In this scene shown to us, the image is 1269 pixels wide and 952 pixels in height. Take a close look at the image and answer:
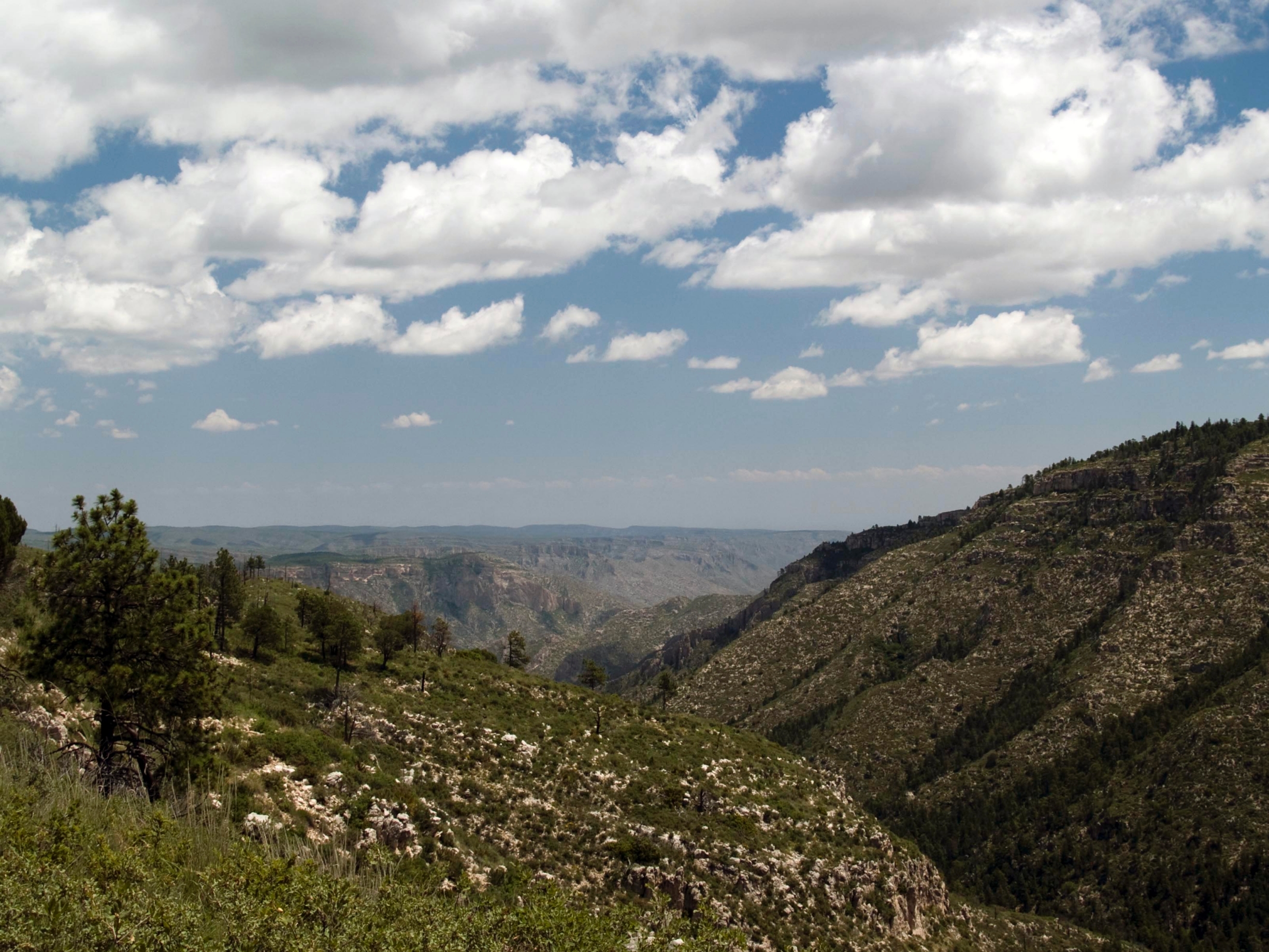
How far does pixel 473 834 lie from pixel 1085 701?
12953 cm

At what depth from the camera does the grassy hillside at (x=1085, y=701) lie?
336ft

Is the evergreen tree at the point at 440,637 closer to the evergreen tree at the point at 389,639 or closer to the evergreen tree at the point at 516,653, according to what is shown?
the evergreen tree at the point at 516,653

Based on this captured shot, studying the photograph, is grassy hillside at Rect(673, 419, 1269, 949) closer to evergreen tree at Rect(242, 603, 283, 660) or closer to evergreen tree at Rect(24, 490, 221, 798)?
evergreen tree at Rect(242, 603, 283, 660)

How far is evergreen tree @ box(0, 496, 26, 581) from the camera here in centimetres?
4728

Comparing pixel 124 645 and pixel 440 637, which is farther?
pixel 440 637

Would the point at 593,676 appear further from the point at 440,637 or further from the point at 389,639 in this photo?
the point at 389,639

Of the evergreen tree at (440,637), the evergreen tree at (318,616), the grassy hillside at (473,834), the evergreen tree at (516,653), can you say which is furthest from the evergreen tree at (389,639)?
the evergreen tree at (516,653)

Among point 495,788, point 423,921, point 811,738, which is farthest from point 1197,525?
point 423,921

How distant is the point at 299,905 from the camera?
21.0 metres

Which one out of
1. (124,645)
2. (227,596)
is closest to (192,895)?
(124,645)

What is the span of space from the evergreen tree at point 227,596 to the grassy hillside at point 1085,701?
109 m

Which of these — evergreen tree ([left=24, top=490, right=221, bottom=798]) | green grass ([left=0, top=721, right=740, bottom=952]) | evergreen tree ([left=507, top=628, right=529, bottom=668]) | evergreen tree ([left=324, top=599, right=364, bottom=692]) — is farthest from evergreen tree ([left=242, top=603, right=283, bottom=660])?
evergreen tree ([left=507, top=628, right=529, bottom=668])

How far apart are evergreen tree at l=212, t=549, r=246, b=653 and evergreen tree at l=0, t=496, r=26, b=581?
1753cm

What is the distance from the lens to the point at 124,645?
1081 inches
